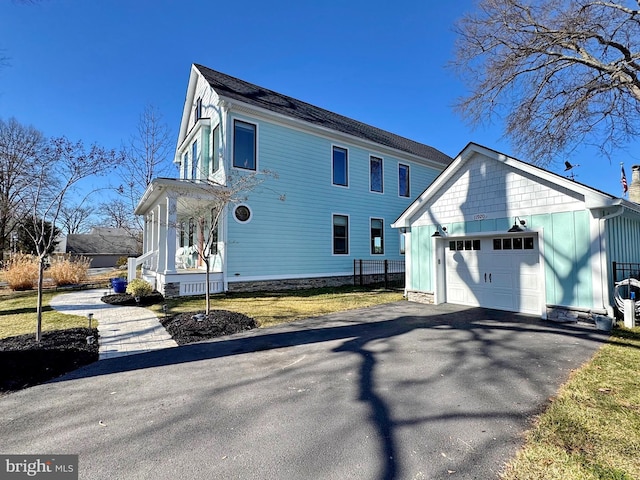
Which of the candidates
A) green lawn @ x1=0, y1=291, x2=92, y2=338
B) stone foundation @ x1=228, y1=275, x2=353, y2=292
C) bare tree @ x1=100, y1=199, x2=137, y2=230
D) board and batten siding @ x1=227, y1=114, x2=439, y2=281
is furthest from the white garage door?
bare tree @ x1=100, y1=199, x2=137, y2=230

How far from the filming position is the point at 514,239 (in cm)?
817

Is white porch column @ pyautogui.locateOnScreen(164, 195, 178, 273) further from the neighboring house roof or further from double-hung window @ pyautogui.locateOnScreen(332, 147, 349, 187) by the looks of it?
Answer: the neighboring house roof

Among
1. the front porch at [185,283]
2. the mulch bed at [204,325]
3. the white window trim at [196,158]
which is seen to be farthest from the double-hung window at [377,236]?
the mulch bed at [204,325]

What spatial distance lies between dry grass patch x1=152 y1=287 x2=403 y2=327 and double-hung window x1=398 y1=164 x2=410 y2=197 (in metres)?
7.04

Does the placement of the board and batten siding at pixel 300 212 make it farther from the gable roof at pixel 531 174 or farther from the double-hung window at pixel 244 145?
the gable roof at pixel 531 174

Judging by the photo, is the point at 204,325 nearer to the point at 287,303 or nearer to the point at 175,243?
the point at 287,303

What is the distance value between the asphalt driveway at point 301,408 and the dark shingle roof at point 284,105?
10191 mm

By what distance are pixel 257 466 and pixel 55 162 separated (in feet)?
24.5

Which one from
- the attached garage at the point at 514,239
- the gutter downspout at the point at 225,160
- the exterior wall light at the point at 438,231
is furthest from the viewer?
the gutter downspout at the point at 225,160

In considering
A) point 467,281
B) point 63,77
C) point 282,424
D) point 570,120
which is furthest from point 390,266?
point 63,77

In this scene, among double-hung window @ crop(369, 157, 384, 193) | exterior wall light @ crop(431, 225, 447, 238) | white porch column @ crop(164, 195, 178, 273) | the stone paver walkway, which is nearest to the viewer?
the stone paver walkway

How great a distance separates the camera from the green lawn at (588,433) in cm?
229

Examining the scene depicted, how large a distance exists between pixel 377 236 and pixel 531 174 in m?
8.69

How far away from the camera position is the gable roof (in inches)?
252
